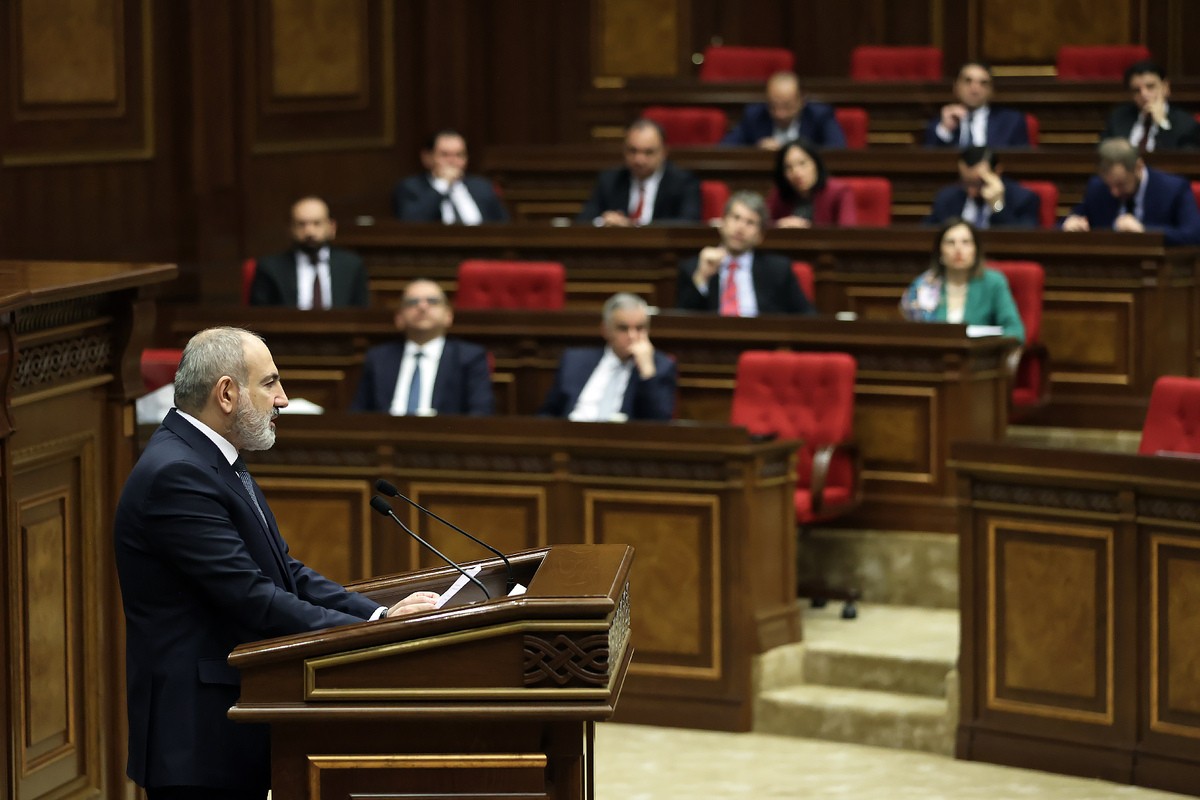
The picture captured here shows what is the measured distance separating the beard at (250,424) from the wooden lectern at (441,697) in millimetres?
296

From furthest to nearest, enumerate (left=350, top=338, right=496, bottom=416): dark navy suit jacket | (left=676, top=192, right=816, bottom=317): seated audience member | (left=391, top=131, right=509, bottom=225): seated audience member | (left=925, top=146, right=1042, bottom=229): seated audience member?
(left=391, top=131, right=509, bottom=225): seated audience member, (left=925, top=146, right=1042, bottom=229): seated audience member, (left=676, top=192, right=816, bottom=317): seated audience member, (left=350, top=338, right=496, bottom=416): dark navy suit jacket

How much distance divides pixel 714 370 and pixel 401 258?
175cm

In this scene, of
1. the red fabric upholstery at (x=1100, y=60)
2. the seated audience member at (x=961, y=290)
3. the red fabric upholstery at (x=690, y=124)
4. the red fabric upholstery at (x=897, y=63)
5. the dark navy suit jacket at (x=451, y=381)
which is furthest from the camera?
the red fabric upholstery at (x=897, y=63)

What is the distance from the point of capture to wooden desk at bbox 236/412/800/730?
210 inches

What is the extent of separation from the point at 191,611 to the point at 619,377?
3.47m

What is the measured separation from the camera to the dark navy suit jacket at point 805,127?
335 inches

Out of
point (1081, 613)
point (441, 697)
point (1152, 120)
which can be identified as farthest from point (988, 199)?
point (441, 697)

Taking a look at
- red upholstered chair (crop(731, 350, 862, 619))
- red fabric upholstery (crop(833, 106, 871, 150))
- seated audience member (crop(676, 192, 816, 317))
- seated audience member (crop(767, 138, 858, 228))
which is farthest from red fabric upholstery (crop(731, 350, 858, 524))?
red fabric upholstery (crop(833, 106, 871, 150))

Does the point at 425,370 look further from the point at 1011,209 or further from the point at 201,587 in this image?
the point at 201,587

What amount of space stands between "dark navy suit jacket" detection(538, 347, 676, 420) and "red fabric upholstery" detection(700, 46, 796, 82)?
4.34m

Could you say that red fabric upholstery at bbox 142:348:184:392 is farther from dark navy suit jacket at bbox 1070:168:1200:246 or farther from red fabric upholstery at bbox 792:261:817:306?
dark navy suit jacket at bbox 1070:168:1200:246

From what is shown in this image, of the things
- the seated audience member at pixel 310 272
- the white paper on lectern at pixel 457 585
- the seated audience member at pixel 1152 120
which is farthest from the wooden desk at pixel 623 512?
the seated audience member at pixel 1152 120

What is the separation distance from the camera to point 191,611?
256 centimetres

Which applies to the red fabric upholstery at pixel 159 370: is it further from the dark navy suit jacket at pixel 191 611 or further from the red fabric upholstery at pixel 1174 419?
the dark navy suit jacket at pixel 191 611
